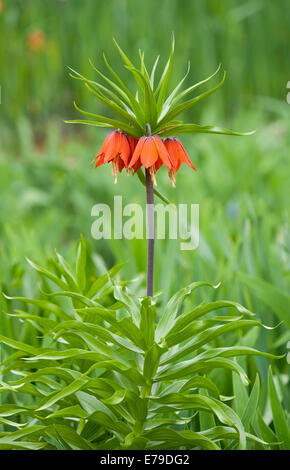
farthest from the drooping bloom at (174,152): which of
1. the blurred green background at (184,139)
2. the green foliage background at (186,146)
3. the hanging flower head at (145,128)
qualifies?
the blurred green background at (184,139)

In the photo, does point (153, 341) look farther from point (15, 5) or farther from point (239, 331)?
point (15, 5)

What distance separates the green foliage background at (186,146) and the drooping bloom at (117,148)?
1.27 ft

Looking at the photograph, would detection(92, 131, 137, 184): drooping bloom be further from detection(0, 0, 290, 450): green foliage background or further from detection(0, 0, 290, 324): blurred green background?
detection(0, 0, 290, 324): blurred green background

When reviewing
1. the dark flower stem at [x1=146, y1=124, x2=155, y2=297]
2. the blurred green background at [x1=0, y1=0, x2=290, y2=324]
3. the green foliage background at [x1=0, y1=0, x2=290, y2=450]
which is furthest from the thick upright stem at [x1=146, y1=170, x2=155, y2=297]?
the blurred green background at [x1=0, y1=0, x2=290, y2=324]

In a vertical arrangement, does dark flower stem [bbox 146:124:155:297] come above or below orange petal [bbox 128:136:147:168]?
below

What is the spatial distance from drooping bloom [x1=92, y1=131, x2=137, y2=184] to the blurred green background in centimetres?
53

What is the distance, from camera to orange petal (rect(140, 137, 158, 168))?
1.86 feet

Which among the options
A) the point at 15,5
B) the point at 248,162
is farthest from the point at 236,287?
the point at 15,5

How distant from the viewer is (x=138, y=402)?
2.21ft

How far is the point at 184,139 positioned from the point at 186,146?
0.07 meters

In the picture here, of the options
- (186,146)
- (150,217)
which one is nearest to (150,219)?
(150,217)

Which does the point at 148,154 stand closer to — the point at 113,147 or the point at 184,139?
the point at 113,147

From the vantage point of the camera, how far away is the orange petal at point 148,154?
565 mm

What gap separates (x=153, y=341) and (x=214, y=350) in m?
0.06
